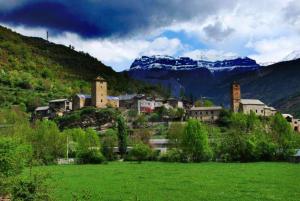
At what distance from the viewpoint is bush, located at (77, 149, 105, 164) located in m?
92.2

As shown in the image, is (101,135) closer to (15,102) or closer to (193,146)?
(193,146)

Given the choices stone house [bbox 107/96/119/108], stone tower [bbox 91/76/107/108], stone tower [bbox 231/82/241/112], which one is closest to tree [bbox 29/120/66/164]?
stone tower [bbox 91/76/107/108]

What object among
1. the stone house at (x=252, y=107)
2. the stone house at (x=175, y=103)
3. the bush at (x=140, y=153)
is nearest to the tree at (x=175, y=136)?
the bush at (x=140, y=153)

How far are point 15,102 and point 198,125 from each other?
296 feet

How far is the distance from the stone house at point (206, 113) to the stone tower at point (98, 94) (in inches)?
1130

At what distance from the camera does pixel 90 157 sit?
93000 millimetres

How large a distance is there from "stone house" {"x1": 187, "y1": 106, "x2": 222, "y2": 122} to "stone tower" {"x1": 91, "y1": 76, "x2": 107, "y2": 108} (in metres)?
28.7

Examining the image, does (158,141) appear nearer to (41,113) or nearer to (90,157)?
(90,157)

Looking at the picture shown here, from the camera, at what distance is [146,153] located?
9575cm

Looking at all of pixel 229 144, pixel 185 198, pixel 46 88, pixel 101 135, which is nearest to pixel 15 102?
pixel 46 88

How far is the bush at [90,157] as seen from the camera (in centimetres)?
9219

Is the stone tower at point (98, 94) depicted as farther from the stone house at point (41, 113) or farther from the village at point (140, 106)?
the stone house at point (41, 113)

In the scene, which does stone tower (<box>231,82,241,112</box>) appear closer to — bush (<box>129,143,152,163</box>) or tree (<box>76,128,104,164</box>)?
bush (<box>129,143,152,163</box>)

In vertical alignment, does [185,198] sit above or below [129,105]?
below
